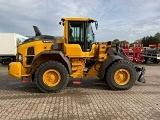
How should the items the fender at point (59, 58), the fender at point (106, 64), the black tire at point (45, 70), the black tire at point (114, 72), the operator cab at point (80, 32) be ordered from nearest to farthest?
1. the black tire at point (45, 70)
2. the fender at point (59, 58)
3. the black tire at point (114, 72)
4. the fender at point (106, 64)
5. the operator cab at point (80, 32)

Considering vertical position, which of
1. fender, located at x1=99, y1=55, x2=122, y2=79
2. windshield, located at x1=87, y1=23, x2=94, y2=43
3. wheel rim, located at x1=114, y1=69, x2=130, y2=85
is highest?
windshield, located at x1=87, y1=23, x2=94, y2=43

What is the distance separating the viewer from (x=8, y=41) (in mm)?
24219

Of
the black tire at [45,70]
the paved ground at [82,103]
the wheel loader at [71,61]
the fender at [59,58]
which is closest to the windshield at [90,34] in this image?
the wheel loader at [71,61]

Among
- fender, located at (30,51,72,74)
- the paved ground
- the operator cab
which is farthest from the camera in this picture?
the operator cab

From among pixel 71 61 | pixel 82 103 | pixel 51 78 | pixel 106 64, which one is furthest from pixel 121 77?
pixel 82 103

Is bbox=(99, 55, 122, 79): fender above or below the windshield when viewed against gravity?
below

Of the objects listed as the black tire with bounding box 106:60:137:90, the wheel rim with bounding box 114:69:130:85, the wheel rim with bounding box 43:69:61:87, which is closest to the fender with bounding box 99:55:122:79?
the black tire with bounding box 106:60:137:90

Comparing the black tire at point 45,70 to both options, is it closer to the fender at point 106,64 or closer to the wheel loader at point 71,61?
the wheel loader at point 71,61

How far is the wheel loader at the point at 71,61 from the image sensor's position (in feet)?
34.4

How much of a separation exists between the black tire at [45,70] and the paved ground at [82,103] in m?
0.29

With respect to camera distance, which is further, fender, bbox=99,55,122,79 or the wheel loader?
fender, bbox=99,55,122,79

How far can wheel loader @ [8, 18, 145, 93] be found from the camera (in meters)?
10.5

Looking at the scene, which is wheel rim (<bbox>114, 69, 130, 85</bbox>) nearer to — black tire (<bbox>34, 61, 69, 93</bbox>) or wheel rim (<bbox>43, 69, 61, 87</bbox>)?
black tire (<bbox>34, 61, 69, 93</bbox>)

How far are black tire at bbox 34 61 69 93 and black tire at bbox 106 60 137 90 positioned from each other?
1657mm
